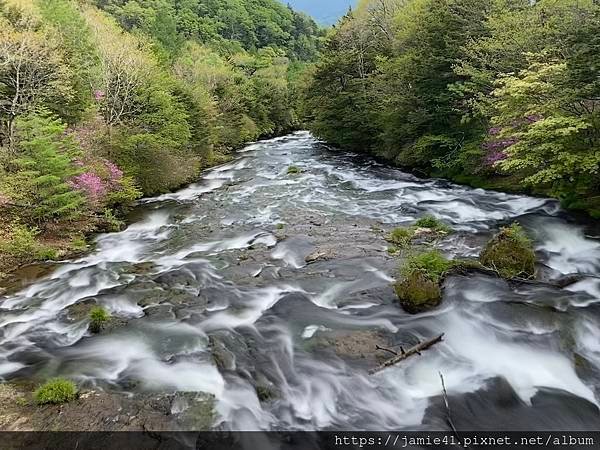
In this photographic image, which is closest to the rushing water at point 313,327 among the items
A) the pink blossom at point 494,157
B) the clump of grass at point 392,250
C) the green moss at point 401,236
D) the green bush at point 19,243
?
the clump of grass at point 392,250

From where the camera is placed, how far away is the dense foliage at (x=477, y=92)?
13.7 m

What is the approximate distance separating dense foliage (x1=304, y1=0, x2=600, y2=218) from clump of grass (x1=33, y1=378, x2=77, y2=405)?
1395 cm

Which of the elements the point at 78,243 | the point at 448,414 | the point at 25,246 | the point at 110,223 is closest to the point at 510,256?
the point at 448,414

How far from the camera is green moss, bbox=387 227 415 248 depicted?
556 inches

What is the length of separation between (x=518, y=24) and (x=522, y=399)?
18.2 m

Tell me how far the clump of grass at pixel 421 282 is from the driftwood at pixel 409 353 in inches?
45.0

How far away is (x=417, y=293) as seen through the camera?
9938 millimetres

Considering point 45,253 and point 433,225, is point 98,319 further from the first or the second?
point 433,225

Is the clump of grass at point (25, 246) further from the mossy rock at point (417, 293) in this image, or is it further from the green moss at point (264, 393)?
the mossy rock at point (417, 293)

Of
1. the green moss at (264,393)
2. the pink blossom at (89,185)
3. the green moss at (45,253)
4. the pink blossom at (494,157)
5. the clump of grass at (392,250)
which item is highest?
the pink blossom at (494,157)

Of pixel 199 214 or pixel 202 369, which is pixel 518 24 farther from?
pixel 202 369

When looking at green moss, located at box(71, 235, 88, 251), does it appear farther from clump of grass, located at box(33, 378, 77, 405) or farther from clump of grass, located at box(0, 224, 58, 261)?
clump of grass, located at box(33, 378, 77, 405)

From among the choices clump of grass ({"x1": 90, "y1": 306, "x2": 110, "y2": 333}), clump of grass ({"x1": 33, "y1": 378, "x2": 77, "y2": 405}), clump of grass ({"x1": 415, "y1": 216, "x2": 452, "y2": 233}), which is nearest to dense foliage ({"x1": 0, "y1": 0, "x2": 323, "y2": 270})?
clump of grass ({"x1": 90, "y1": 306, "x2": 110, "y2": 333})

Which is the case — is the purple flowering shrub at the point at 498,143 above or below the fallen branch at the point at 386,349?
above
